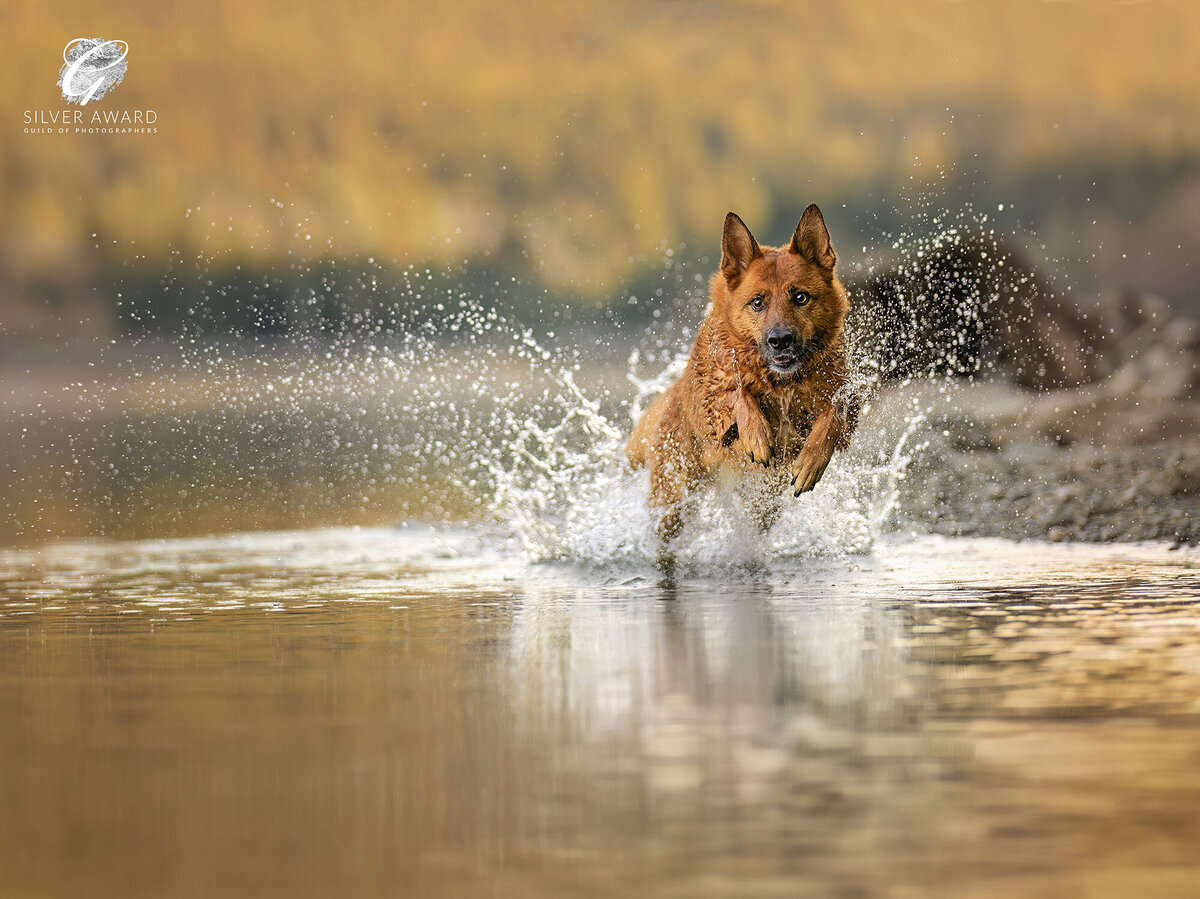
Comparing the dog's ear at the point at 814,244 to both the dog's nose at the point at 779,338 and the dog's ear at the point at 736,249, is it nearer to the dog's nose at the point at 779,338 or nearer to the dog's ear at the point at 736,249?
the dog's ear at the point at 736,249

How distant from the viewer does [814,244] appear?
683 centimetres

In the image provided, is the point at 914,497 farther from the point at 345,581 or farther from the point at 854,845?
the point at 854,845

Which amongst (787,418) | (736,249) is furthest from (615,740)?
(736,249)

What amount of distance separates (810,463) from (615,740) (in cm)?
324

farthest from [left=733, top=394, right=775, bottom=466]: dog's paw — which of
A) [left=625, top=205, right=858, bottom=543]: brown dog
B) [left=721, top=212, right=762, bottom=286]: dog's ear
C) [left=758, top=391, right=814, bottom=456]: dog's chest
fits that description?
[left=721, top=212, right=762, bottom=286]: dog's ear

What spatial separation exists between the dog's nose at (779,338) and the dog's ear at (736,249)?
20.8 inches

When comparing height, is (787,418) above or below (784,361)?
below

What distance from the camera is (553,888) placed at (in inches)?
94.1

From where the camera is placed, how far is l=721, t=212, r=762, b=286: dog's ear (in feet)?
22.2

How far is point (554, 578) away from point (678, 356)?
7.95 ft

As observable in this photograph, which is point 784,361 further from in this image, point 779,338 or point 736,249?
point 736,249

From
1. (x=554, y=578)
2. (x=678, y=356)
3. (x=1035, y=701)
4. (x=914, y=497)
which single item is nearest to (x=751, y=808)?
(x=1035, y=701)

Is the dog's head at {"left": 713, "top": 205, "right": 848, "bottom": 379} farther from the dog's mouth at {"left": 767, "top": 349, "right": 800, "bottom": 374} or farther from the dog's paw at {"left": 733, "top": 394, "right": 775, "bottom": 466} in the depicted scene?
the dog's paw at {"left": 733, "top": 394, "right": 775, "bottom": 466}

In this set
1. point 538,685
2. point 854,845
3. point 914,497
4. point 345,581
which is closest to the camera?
point 854,845
